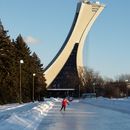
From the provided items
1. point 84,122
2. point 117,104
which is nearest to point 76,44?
point 117,104

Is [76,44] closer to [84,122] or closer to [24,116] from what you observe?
[24,116]

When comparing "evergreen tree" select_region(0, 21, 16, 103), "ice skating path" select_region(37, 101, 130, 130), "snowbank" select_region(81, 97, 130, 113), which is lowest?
"ice skating path" select_region(37, 101, 130, 130)

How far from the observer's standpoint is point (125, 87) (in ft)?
480

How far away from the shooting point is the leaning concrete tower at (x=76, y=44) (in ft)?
581

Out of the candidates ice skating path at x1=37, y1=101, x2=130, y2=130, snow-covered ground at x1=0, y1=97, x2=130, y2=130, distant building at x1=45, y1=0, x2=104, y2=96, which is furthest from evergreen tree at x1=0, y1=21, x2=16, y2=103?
distant building at x1=45, y1=0, x2=104, y2=96

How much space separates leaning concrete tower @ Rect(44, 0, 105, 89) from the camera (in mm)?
177125

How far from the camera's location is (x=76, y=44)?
180 m

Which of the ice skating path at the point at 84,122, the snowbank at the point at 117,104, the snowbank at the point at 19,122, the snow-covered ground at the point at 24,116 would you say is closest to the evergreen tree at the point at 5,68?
the snowbank at the point at 117,104

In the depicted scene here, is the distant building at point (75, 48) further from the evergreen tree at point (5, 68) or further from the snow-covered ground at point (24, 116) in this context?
the snow-covered ground at point (24, 116)

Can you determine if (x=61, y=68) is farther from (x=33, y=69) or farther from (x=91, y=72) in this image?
(x=33, y=69)

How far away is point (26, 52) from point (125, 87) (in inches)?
2457

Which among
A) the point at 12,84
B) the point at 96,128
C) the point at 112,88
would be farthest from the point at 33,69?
the point at 96,128

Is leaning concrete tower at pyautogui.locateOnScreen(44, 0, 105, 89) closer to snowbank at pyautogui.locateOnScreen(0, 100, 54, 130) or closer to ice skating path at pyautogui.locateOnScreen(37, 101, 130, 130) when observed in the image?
ice skating path at pyautogui.locateOnScreen(37, 101, 130, 130)

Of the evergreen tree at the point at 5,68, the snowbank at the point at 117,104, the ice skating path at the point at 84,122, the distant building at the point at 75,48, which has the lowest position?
the ice skating path at the point at 84,122
